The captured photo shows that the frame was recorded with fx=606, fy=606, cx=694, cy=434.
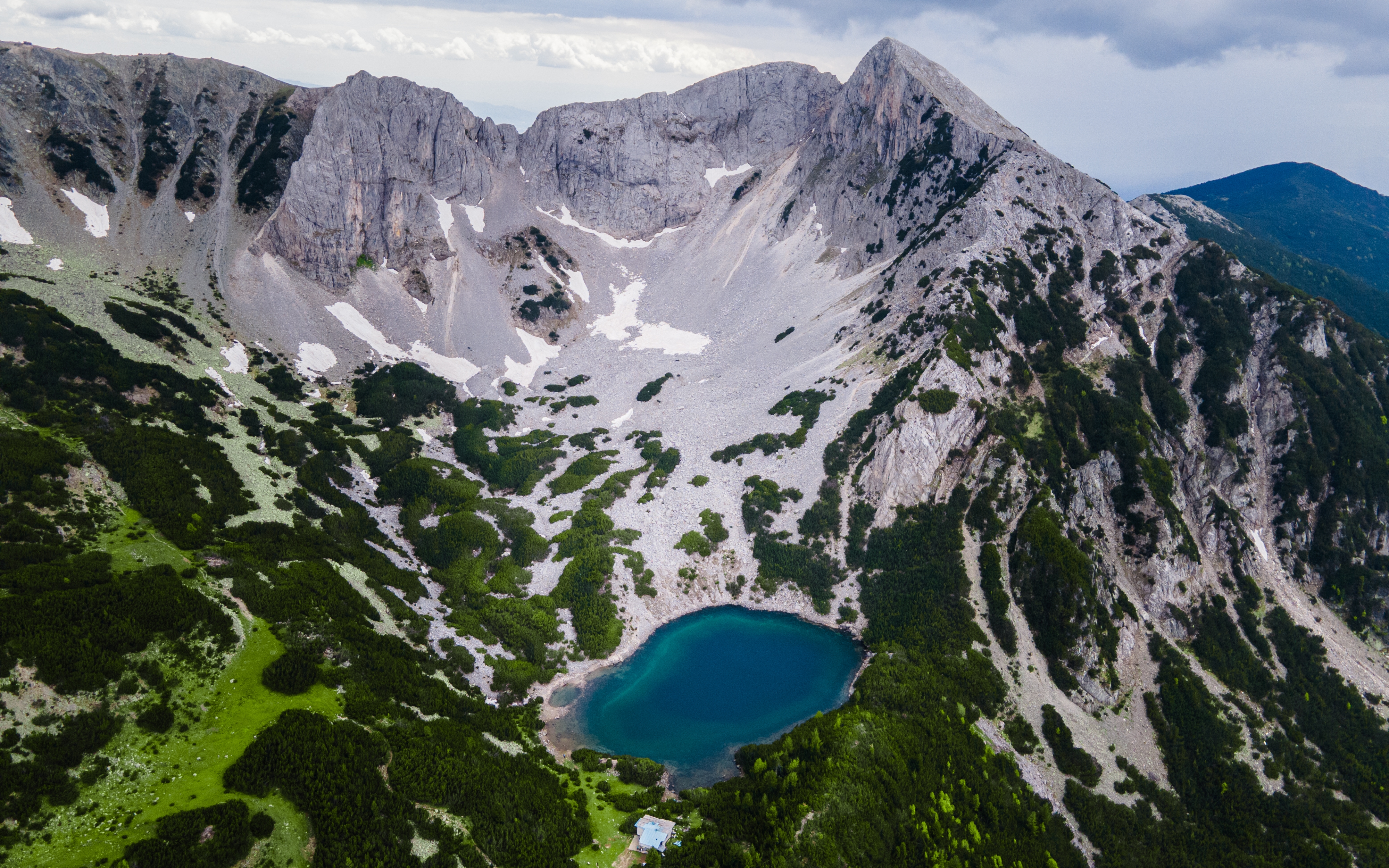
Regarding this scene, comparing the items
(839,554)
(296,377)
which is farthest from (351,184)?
(839,554)

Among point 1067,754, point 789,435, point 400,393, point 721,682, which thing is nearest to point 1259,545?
point 1067,754

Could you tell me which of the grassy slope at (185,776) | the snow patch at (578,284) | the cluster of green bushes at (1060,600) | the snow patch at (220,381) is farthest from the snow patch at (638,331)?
the grassy slope at (185,776)

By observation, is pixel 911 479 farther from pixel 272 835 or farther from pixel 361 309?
pixel 361 309

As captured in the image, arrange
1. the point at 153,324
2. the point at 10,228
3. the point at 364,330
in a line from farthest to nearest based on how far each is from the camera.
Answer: the point at 364,330
the point at 10,228
the point at 153,324

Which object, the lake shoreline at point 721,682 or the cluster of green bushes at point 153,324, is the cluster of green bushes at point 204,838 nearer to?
the lake shoreline at point 721,682

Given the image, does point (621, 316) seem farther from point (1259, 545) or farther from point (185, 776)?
point (185, 776)
